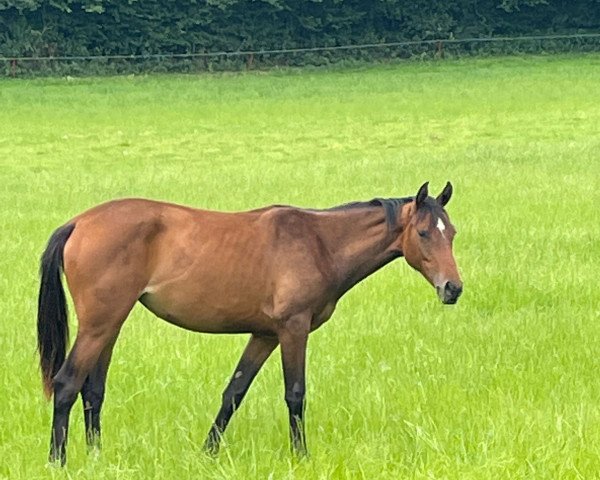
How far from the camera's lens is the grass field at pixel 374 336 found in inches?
226

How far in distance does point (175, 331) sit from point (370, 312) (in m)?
1.51

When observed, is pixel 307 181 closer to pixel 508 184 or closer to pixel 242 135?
pixel 508 184

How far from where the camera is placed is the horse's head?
18.8 ft

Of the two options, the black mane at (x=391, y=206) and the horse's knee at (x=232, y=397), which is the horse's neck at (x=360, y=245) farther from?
the horse's knee at (x=232, y=397)

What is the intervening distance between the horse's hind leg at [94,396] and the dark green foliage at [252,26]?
41283 millimetres

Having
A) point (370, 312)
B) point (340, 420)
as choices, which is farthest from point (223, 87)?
point (340, 420)

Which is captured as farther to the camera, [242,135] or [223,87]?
[223,87]

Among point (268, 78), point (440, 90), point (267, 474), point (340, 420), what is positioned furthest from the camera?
point (268, 78)

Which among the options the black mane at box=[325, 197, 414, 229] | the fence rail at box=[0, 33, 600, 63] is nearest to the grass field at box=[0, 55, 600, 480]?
the black mane at box=[325, 197, 414, 229]

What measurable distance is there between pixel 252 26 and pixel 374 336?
144 ft

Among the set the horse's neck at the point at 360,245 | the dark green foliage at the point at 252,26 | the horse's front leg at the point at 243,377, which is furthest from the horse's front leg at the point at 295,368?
the dark green foliage at the point at 252,26

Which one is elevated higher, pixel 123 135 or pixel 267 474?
pixel 267 474

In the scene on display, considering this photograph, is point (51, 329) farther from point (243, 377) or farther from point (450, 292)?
point (450, 292)

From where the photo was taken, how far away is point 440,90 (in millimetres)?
38344
